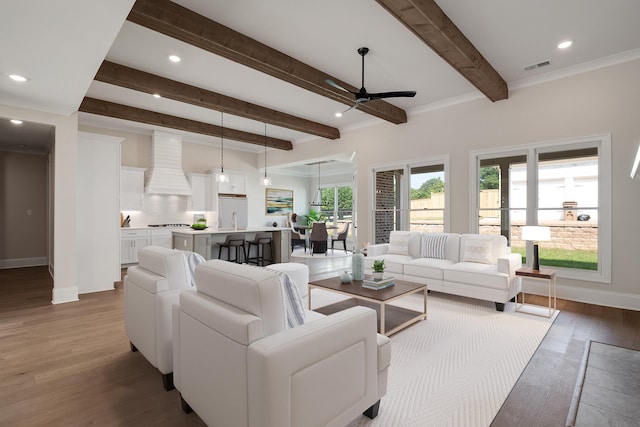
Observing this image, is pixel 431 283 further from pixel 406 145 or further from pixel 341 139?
pixel 341 139

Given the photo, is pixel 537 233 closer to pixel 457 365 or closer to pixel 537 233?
pixel 537 233

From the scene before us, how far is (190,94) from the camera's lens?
4.80 meters

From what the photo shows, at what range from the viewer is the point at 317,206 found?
11.6 meters

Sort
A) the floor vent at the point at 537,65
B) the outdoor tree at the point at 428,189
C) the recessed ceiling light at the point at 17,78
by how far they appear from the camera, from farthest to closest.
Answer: the outdoor tree at the point at 428,189
the floor vent at the point at 537,65
the recessed ceiling light at the point at 17,78

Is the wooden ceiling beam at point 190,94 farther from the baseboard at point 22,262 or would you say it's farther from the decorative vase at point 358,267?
the baseboard at point 22,262

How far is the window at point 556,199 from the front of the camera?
4.20 meters

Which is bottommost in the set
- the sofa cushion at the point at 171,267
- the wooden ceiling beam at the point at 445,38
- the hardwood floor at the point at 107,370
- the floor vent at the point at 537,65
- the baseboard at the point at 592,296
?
the hardwood floor at the point at 107,370

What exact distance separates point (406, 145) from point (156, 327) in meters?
5.35

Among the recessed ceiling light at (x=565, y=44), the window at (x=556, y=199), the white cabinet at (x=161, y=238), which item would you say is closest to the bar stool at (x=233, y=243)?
the white cabinet at (x=161, y=238)

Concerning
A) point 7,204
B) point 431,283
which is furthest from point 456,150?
point 7,204

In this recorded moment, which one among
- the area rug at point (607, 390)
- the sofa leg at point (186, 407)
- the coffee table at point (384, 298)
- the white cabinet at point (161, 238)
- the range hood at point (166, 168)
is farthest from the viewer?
the range hood at point (166, 168)

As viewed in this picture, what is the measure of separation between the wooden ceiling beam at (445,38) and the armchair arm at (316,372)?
251cm

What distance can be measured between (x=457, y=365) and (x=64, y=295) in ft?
16.5

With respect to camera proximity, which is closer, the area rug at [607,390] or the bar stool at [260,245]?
the area rug at [607,390]
